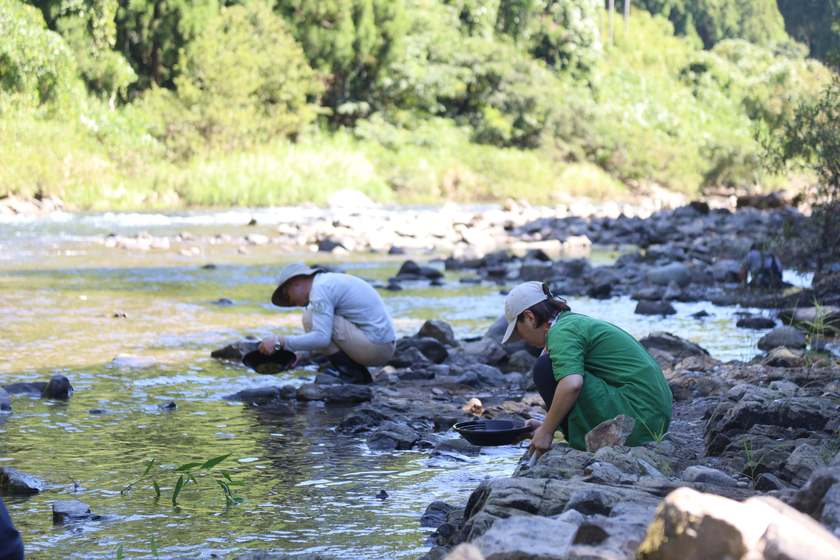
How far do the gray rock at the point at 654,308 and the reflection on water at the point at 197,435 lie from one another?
16 centimetres

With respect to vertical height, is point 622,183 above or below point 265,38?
below

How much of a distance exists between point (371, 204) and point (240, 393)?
88.0ft

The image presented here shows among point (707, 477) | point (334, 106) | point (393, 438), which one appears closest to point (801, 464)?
point (707, 477)

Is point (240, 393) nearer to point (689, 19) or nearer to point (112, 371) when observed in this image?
point (112, 371)

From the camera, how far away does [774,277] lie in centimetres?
1303

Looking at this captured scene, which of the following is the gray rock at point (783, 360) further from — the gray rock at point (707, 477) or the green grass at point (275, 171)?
the green grass at point (275, 171)

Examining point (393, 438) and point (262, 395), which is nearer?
point (393, 438)

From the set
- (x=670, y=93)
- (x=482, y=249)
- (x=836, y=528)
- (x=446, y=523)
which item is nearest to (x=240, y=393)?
(x=446, y=523)

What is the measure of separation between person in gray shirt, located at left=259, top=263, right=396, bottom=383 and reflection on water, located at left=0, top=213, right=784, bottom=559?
50 centimetres

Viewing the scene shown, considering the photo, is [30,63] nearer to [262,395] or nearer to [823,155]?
[823,155]

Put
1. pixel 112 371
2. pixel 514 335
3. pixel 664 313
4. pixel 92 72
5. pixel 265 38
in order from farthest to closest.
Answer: pixel 265 38, pixel 92 72, pixel 664 313, pixel 112 371, pixel 514 335

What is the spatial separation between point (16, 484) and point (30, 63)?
101ft

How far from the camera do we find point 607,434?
5.12m

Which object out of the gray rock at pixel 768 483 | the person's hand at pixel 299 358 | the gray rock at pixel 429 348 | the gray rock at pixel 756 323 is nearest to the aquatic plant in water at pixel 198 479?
the person's hand at pixel 299 358
